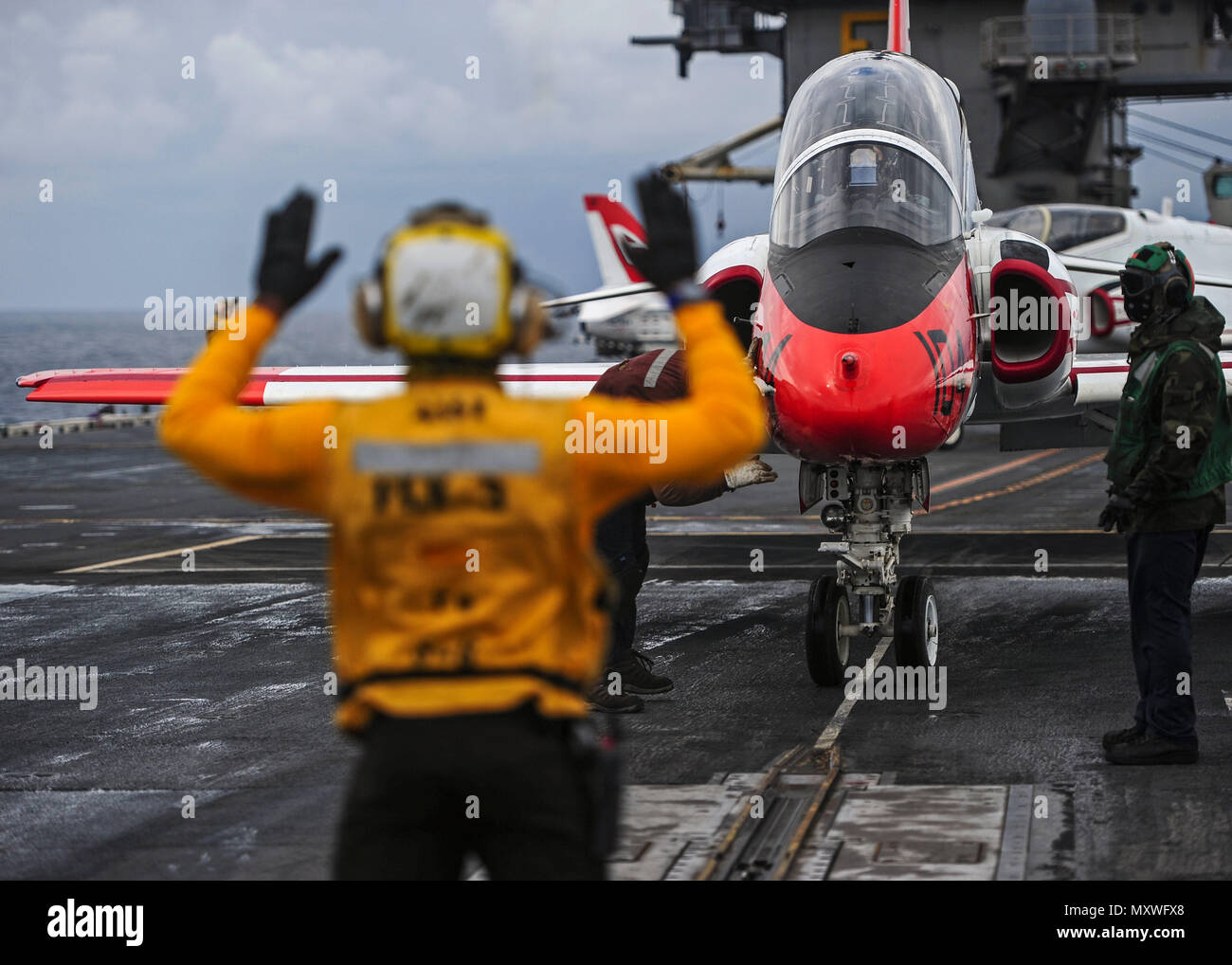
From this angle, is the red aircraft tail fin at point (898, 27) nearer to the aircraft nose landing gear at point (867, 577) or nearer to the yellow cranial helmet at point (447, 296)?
the aircraft nose landing gear at point (867, 577)

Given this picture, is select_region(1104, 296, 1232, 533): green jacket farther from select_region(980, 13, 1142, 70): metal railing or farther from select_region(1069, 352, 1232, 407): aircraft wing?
select_region(980, 13, 1142, 70): metal railing

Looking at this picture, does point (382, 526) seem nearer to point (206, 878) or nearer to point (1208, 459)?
point (206, 878)

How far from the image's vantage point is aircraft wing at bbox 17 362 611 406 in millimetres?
15016

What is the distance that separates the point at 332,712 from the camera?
9.51 meters

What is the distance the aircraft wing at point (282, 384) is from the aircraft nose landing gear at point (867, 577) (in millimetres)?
5095

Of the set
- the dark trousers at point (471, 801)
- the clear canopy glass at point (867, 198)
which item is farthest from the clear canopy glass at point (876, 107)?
the dark trousers at point (471, 801)

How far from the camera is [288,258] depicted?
12.1 feet

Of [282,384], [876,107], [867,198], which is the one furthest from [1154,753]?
[282,384]

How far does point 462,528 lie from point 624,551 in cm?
619

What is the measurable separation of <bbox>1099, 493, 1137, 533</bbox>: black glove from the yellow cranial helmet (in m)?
4.91

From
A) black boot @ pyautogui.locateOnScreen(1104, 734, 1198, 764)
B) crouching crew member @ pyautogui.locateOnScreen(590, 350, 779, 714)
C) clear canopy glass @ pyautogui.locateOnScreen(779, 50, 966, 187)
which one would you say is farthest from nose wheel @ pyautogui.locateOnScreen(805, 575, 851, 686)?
clear canopy glass @ pyautogui.locateOnScreen(779, 50, 966, 187)

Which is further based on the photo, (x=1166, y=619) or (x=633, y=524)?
(x=633, y=524)

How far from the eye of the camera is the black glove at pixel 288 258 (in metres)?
3.68

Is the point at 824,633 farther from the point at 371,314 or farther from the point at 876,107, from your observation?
the point at 371,314
